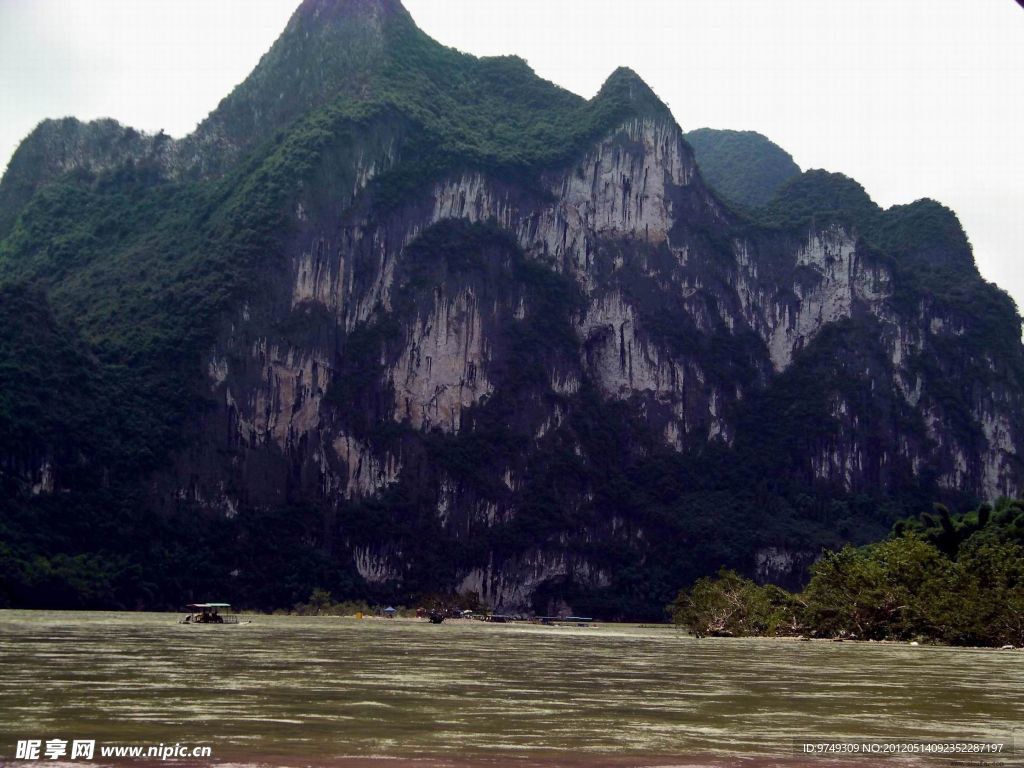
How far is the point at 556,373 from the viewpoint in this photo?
540 feet

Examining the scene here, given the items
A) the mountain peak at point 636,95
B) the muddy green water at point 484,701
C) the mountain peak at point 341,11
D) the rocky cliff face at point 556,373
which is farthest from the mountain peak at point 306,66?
the muddy green water at point 484,701

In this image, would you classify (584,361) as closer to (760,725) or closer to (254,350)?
(254,350)

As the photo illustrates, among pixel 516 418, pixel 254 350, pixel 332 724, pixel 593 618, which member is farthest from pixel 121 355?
pixel 332 724

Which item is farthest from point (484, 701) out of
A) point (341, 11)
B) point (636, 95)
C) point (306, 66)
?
point (341, 11)

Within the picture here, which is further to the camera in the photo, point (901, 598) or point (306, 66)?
point (306, 66)

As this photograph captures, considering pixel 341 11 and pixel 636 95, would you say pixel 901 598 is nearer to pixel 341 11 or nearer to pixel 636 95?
pixel 636 95

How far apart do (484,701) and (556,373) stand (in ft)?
467

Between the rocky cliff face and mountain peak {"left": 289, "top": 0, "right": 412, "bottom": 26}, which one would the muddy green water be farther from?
mountain peak {"left": 289, "top": 0, "right": 412, "bottom": 26}

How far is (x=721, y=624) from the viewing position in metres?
68.2

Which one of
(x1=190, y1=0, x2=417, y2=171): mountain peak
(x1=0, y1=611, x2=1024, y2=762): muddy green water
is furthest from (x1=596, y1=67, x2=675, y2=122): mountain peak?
(x1=0, y1=611, x2=1024, y2=762): muddy green water

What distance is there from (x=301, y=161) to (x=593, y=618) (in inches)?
2341

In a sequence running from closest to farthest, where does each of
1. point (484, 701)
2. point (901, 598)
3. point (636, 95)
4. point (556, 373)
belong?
point (484, 701) < point (901, 598) < point (556, 373) < point (636, 95)

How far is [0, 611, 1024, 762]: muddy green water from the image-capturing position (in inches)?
648

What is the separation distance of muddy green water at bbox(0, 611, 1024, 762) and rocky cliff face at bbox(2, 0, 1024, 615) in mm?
106574
